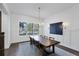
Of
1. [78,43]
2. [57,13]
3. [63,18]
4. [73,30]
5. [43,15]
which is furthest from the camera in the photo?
[43,15]

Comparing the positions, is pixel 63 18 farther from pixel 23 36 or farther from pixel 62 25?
pixel 23 36

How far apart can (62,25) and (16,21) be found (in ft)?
10.5

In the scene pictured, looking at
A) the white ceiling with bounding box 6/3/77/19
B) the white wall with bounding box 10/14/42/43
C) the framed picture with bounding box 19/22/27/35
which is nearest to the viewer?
the white ceiling with bounding box 6/3/77/19

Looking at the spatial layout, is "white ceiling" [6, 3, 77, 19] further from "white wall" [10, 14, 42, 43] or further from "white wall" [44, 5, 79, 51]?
"white wall" [10, 14, 42, 43]

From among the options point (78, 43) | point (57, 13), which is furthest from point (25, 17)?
point (78, 43)

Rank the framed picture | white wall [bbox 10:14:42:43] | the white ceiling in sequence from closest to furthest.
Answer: the white ceiling
white wall [bbox 10:14:42:43]
the framed picture

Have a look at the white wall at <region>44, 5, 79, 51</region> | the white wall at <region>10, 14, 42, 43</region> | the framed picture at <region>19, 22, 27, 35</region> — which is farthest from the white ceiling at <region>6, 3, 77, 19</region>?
the framed picture at <region>19, 22, 27, 35</region>

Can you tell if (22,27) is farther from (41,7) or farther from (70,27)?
(70,27)

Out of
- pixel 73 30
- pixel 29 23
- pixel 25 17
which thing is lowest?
pixel 73 30

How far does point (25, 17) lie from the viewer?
6.18 meters

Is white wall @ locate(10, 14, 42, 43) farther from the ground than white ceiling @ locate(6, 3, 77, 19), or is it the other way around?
white ceiling @ locate(6, 3, 77, 19)

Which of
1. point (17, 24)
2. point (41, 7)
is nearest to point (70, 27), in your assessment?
point (41, 7)

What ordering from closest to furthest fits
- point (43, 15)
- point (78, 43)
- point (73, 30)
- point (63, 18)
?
1. point (78, 43)
2. point (73, 30)
3. point (63, 18)
4. point (43, 15)

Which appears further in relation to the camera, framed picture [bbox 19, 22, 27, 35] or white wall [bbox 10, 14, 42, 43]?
framed picture [bbox 19, 22, 27, 35]
